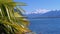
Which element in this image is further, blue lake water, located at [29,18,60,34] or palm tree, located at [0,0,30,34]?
blue lake water, located at [29,18,60,34]

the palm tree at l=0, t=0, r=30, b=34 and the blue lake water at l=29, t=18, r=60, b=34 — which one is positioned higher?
the palm tree at l=0, t=0, r=30, b=34

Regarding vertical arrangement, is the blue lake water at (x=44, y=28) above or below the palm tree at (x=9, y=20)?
below

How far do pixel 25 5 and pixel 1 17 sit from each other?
88cm

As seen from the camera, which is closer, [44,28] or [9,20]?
[9,20]

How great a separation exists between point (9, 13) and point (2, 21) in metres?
0.35

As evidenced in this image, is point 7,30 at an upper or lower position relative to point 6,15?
lower

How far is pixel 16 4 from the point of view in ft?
26.9

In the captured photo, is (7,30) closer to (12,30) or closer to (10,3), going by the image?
(12,30)

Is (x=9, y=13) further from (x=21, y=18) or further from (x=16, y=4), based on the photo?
(x=21, y=18)

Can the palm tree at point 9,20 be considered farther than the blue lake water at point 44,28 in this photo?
No

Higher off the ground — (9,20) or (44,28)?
(9,20)

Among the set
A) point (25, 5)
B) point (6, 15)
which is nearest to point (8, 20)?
point (6, 15)

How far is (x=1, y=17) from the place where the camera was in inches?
319

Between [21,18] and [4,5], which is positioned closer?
[4,5]
